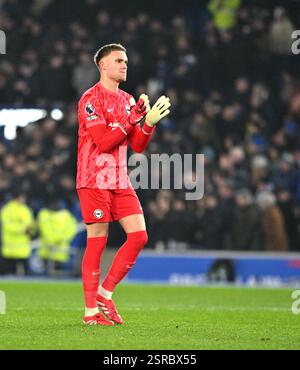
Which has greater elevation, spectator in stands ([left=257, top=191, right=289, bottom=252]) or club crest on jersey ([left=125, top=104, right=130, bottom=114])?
club crest on jersey ([left=125, top=104, right=130, bottom=114])

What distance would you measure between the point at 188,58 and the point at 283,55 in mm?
2035

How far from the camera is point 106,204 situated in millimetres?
8711

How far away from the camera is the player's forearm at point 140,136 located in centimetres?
873

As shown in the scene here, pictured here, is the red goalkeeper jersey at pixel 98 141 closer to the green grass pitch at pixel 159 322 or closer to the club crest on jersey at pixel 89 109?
the club crest on jersey at pixel 89 109

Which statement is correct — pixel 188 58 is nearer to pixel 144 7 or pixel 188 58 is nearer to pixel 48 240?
pixel 144 7

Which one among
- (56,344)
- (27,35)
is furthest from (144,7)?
(56,344)

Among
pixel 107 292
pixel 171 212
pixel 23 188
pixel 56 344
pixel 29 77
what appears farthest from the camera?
pixel 29 77

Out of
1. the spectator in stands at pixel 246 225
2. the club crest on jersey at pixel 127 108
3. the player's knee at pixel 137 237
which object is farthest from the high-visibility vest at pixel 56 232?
the player's knee at pixel 137 237

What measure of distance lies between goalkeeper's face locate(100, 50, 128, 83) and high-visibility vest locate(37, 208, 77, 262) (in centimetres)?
1078

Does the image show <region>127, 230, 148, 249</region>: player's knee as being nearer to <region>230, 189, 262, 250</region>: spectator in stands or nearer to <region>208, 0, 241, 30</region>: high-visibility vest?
<region>230, 189, 262, 250</region>: spectator in stands

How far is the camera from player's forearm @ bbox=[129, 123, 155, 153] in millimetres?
8727

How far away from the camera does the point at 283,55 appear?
67.8ft

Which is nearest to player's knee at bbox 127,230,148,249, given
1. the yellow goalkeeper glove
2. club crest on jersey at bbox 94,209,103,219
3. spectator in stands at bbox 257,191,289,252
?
club crest on jersey at bbox 94,209,103,219

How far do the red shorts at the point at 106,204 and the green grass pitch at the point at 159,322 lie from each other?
91cm
